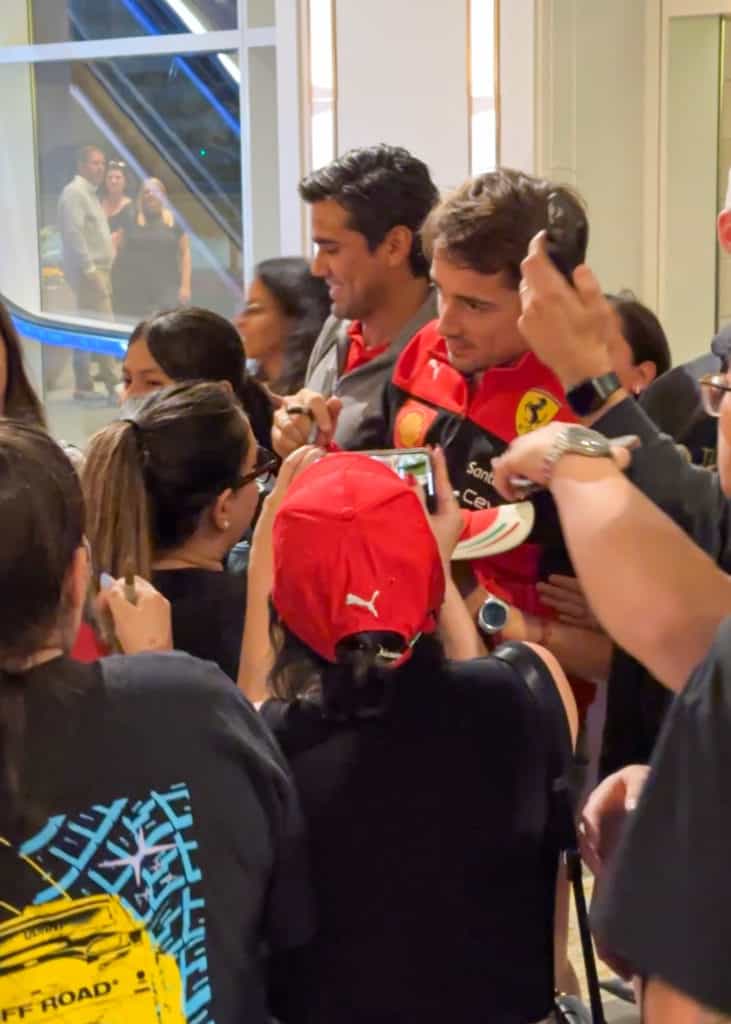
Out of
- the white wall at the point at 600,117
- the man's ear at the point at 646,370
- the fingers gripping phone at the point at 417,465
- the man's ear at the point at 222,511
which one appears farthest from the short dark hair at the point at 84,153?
Answer: the fingers gripping phone at the point at 417,465

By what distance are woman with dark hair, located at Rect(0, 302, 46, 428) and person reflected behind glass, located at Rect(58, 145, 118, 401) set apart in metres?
5.23

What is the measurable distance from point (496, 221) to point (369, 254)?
2.36ft

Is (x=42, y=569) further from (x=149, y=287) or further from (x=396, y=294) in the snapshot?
(x=149, y=287)

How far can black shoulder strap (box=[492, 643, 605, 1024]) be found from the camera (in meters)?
1.49

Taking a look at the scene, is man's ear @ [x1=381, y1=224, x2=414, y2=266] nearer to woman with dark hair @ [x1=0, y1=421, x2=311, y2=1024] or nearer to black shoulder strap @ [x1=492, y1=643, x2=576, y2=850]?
black shoulder strap @ [x1=492, y1=643, x2=576, y2=850]

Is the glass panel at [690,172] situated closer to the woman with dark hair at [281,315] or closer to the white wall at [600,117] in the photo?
the white wall at [600,117]

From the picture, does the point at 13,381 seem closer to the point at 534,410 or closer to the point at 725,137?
the point at 534,410

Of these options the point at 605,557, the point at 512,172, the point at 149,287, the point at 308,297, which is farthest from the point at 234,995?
the point at 149,287

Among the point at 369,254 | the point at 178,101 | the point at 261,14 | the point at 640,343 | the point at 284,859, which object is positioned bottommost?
the point at 284,859

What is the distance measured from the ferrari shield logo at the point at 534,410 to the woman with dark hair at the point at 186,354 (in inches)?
28.4

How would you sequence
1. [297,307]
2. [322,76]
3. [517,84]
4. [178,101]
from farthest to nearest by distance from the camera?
1. [178,101]
2. [322,76]
3. [517,84]
4. [297,307]

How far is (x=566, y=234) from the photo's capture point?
1.85m

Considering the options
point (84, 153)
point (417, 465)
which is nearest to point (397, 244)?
point (417, 465)

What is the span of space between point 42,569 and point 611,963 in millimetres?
647
